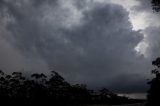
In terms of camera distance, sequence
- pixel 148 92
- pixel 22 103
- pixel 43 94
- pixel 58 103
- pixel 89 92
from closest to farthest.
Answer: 1. pixel 148 92
2. pixel 22 103
3. pixel 58 103
4. pixel 43 94
5. pixel 89 92

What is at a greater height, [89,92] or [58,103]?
[89,92]

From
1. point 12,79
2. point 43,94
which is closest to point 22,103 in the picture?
point 43,94

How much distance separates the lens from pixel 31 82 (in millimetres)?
77312

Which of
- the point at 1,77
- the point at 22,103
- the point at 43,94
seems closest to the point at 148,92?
the point at 22,103

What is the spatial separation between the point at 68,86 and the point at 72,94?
360 cm

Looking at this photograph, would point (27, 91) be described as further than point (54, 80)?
No

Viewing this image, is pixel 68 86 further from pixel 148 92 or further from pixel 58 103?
pixel 148 92

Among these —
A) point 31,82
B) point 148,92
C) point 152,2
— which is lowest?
point 148,92

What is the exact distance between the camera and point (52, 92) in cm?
7675

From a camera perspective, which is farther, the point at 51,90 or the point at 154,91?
the point at 51,90

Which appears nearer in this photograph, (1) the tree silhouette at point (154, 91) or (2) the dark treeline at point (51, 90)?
(1) the tree silhouette at point (154, 91)

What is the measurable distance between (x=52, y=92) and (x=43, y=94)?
255 inches

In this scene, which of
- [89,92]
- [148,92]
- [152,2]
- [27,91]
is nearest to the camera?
[152,2]

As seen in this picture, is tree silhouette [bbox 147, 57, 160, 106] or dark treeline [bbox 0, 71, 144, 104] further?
dark treeline [bbox 0, 71, 144, 104]
